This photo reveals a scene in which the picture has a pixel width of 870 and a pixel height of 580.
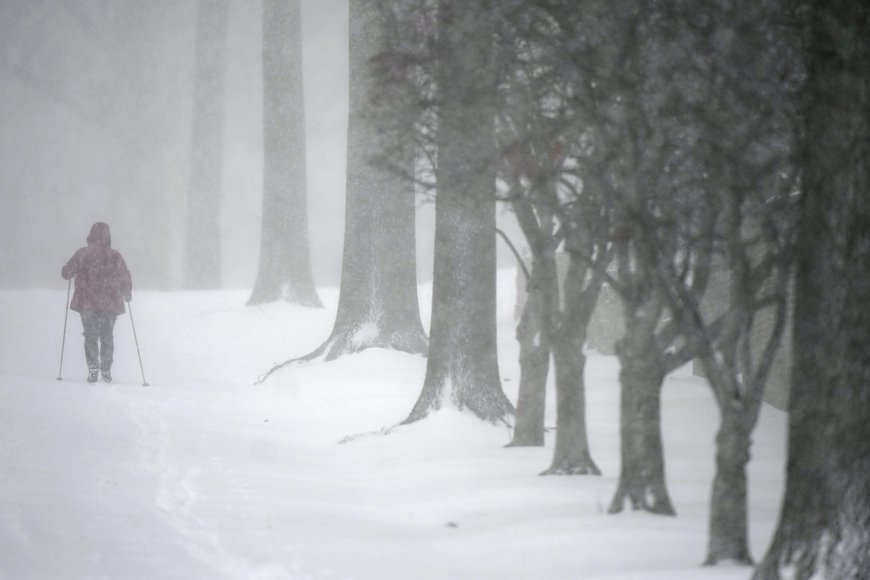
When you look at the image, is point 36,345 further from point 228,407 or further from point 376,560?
point 376,560

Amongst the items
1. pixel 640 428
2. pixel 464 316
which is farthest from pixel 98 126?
pixel 640 428

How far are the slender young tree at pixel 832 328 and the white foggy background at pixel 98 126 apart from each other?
4344cm

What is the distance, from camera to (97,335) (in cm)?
1565

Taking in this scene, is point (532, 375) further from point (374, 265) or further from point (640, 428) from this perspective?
point (374, 265)

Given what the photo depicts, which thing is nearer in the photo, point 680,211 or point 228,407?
point 680,211

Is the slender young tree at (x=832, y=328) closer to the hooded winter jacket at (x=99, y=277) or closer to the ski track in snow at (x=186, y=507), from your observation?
the ski track in snow at (x=186, y=507)

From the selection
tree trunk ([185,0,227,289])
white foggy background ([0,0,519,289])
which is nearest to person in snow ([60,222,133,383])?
tree trunk ([185,0,227,289])

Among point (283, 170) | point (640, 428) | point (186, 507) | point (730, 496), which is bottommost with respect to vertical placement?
point (186, 507)

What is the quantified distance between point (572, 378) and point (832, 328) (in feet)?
11.1

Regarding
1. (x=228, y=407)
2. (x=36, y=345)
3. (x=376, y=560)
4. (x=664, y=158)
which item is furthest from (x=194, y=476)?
(x=36, y=345)

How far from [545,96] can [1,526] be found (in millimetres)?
3912

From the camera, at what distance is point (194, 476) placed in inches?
326

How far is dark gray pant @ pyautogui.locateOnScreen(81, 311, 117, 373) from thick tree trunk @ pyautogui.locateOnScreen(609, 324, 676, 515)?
1045 cm

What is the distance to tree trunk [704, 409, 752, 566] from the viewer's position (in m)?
5.36
